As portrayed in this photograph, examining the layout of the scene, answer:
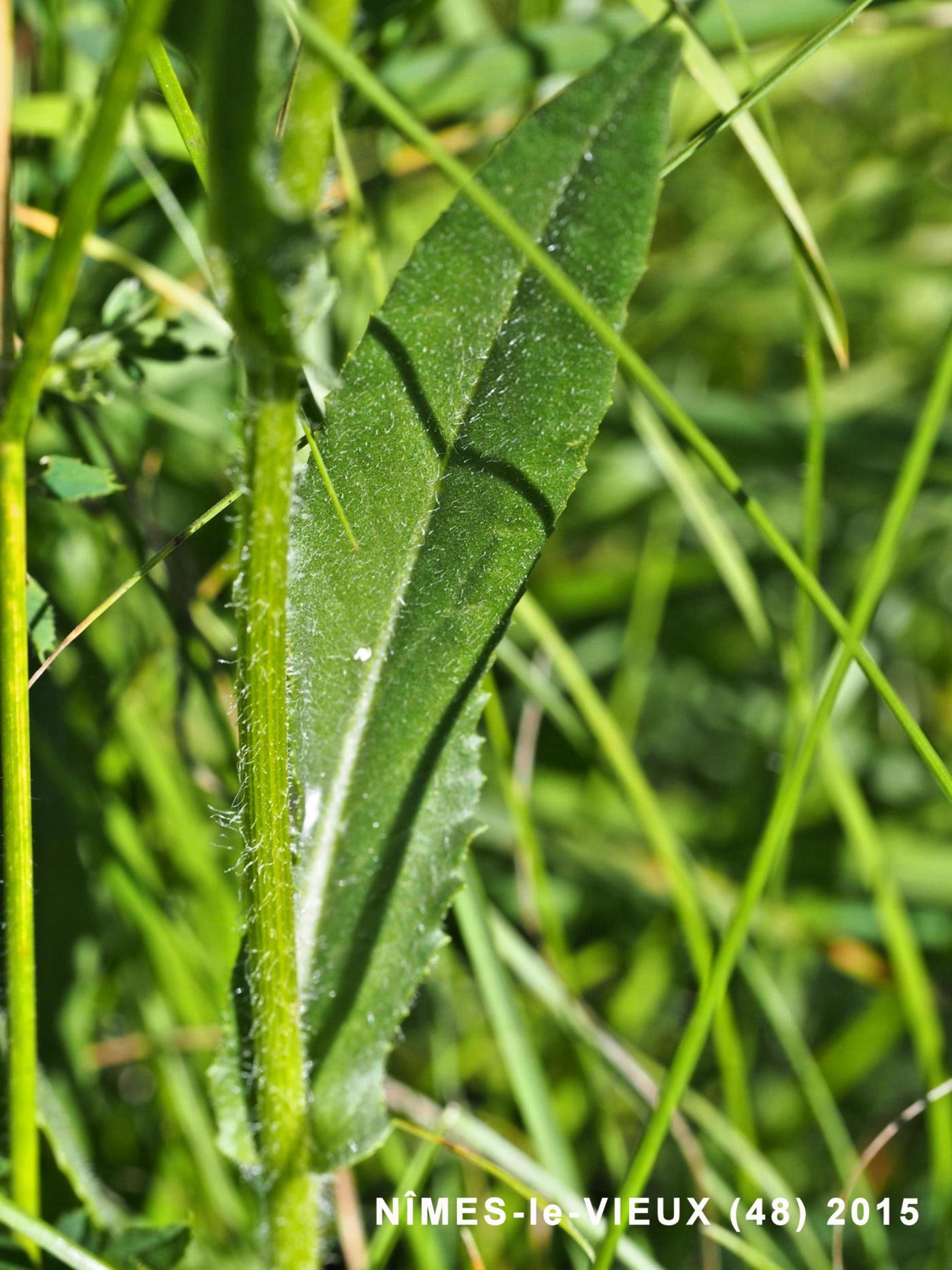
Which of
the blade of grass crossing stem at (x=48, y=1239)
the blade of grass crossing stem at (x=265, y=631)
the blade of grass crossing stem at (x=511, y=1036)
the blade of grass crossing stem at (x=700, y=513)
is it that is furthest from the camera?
the blade of grass crossing stem at (x=700, y=513)

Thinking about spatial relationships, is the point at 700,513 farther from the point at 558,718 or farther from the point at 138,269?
the point at 138,269

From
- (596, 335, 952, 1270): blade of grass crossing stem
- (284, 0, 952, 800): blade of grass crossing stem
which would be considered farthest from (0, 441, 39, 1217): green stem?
(596, 335, 952, 1270): blade of grass crossing stem

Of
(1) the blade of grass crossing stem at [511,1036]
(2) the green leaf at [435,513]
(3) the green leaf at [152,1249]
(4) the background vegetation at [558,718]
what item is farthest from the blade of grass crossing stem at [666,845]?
(3) the green leaf at [152,1249]

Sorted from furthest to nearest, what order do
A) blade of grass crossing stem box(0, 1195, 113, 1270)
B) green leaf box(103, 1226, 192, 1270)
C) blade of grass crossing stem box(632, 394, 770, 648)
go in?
blade of grass crossing stem box(632, 394, 770, 648), green leaf box(103, 1226, 192, 1270), blade of grass crossing stem box(0, 1195, 113, 1270)

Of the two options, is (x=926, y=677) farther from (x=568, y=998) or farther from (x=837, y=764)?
(x=568, y=998)

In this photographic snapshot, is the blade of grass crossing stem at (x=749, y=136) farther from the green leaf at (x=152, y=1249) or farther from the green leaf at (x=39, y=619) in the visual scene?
the green leaf at (x=152, y=1249)

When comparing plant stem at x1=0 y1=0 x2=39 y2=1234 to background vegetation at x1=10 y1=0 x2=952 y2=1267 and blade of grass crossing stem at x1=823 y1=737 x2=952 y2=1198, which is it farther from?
blade of grass crossing stem at x1=823 y1=737 x2=952 y2=1198
